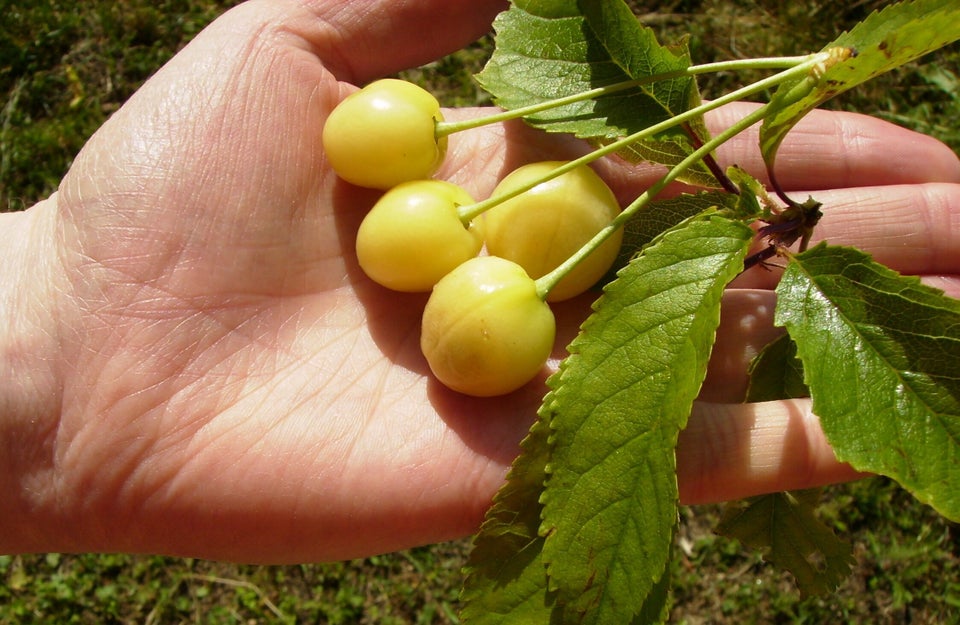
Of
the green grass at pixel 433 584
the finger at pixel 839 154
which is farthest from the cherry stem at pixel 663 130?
the green grass at pixel 433 584

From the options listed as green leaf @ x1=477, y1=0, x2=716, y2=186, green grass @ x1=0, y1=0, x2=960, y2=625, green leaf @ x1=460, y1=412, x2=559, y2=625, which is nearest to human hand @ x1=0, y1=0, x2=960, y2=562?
green leaf @ x1=460, y1=412, x2=559, y2=625

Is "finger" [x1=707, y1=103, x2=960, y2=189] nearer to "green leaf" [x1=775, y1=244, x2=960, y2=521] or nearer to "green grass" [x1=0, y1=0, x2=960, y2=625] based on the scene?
"green grass" [x1=0, y1=0, x2=960, y2=625]

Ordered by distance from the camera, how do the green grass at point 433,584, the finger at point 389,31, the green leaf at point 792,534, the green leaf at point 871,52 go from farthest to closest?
the green grass at point 433,584 → the finger at point 389,31 → the green leaf at point 792,534 → the green leaf at point 871,52

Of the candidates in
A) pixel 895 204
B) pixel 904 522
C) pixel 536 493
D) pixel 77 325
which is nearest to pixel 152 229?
pixel 77 325

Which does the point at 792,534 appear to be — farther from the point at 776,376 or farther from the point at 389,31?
the point at 389,31

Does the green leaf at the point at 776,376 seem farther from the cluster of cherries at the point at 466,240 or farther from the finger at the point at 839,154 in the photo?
the finger at the point at 839,154

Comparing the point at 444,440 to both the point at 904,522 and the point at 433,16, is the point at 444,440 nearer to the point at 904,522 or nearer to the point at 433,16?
the point at 433,16

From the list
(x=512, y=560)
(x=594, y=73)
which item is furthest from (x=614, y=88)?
(x=512, y=560)
